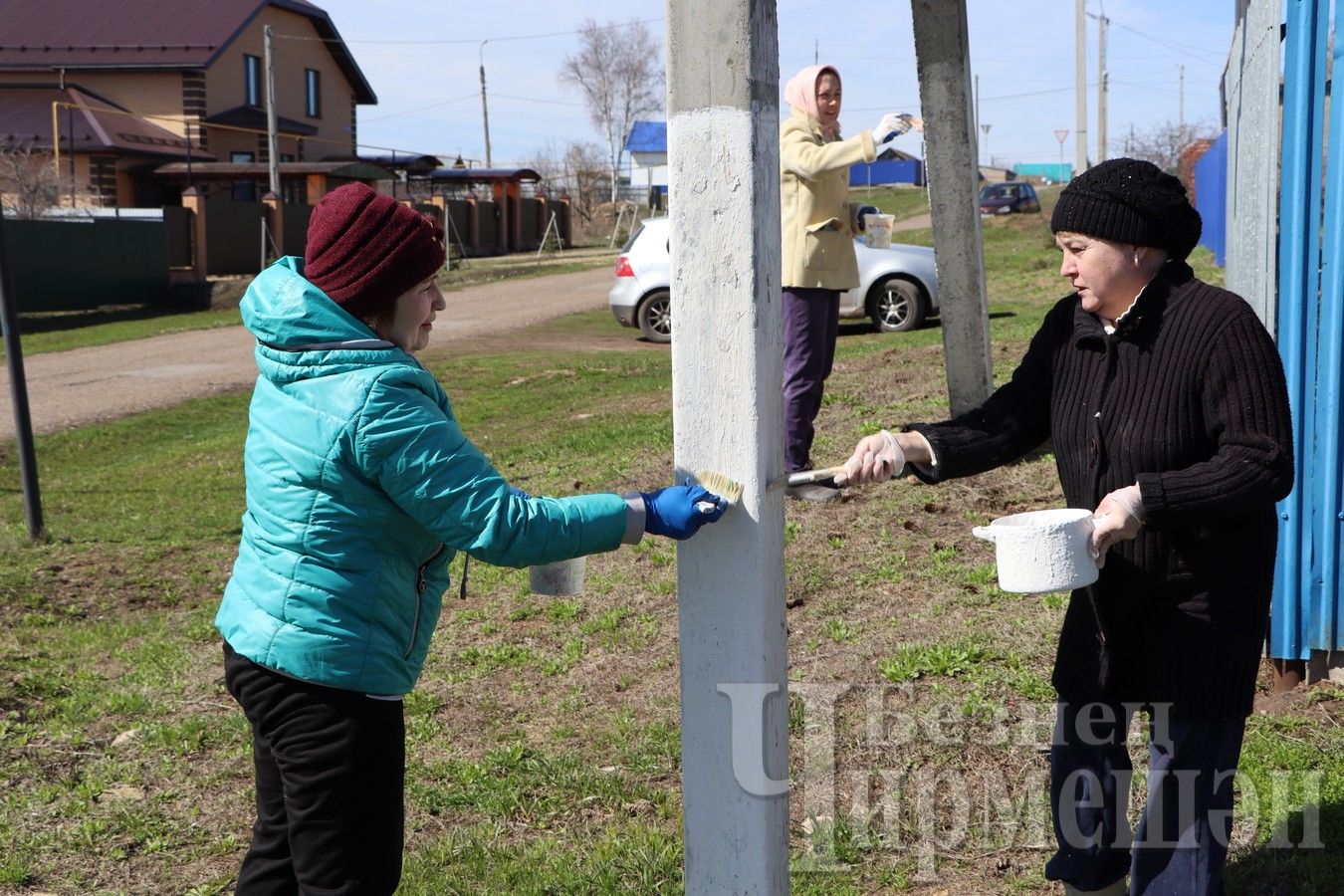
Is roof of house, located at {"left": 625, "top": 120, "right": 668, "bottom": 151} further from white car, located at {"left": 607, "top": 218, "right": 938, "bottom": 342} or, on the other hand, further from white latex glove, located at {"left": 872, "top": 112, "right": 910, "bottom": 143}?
white latex glove, located at {"left": 872, "top": 112, "right": 910, "bottom": 143}

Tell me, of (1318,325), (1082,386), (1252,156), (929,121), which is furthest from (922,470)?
(929,121)

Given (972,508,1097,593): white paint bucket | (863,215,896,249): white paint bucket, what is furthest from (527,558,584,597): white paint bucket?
(863,215,896,249): white paint bucket

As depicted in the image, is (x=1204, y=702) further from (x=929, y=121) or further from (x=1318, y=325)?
(x=929, y=121)

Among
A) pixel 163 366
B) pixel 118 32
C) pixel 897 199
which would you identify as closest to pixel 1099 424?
pixel 163 366

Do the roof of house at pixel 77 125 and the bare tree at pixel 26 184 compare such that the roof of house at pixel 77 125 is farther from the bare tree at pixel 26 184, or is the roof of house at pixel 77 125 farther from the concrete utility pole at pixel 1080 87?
the concrete utility pole at pixel 1080 87

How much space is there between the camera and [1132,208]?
103 inches

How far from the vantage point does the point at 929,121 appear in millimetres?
6387

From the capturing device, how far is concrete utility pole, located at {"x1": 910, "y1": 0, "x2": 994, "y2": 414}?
6289 millimetres

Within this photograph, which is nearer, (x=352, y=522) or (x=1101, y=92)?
(x=352, y=522)

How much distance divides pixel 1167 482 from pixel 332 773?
170cm

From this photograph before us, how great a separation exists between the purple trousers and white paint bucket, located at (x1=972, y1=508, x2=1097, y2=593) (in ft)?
11.3

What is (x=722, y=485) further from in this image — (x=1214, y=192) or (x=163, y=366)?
(x=1214, y=192)

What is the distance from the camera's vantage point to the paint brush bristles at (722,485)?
243 centimetres

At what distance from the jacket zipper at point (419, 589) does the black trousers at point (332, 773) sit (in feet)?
0.41
